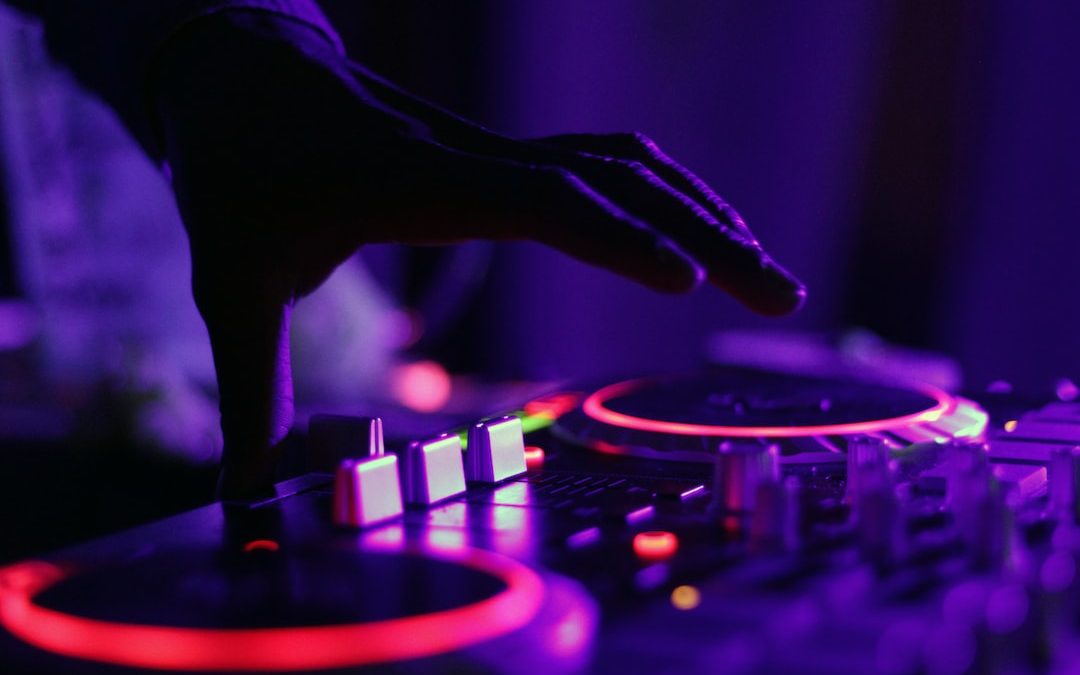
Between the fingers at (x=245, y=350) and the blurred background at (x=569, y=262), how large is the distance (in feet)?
2.65

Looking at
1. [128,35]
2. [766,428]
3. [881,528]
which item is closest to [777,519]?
[881,528]

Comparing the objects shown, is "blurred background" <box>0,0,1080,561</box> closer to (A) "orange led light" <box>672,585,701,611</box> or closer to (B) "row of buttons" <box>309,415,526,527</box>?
(B) "row of buttons" <box>309,415,526,527</box>

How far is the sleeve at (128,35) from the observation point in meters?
0.87

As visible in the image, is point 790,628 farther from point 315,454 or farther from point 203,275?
point 203,275

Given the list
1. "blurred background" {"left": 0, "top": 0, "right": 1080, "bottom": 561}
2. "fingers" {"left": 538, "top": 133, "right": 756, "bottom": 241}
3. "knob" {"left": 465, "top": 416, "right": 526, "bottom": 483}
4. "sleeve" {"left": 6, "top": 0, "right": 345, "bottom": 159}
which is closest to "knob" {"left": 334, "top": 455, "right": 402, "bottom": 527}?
Answer: "knob" {"left": 465, "top": 416, "right": 526, "bottom": 483}

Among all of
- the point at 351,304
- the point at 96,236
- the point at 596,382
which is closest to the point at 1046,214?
the point at 351,304

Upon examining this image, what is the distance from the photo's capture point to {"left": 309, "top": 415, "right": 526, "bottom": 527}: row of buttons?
59 cm

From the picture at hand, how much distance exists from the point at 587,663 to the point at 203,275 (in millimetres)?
524

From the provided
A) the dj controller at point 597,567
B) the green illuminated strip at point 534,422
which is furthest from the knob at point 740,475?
the green illuminated strip at point 534,422

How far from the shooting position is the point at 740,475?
1.98 feet

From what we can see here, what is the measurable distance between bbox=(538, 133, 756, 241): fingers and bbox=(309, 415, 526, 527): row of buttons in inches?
8.7

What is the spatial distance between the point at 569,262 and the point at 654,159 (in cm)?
247

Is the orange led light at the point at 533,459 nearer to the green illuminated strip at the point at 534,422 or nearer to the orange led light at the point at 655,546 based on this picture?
the green illuminated strip at the point at 534,422

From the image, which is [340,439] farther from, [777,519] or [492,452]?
[777,519]
